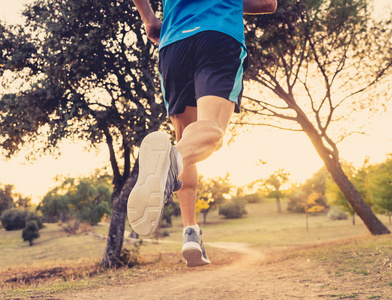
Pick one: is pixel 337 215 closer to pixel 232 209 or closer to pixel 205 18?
pixel 232 209

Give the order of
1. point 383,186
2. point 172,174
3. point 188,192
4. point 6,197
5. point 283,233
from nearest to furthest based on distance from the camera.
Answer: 1. point 172,174
2. point 188,192
3. point 383,186
4. point 283,233
5. point 6,197

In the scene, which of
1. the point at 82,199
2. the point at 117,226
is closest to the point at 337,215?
the point at 82,199

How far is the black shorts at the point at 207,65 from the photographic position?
2195mm

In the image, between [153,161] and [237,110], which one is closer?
[153,161]

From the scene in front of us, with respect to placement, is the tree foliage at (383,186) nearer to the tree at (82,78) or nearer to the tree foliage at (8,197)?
the tree at (82,78)

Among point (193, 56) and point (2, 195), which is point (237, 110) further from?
point (2, 195)

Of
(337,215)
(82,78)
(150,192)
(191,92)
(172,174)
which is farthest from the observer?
(337,215)

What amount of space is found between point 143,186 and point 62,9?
8.78 meters

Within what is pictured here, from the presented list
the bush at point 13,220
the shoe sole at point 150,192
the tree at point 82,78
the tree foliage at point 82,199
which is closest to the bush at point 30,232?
the tree foliage at point 82,199

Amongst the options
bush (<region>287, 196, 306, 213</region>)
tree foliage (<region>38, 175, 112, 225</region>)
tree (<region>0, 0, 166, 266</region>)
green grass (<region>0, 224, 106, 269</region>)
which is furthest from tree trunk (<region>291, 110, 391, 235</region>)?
bush (<region>287, 196, 306, 213</region>)

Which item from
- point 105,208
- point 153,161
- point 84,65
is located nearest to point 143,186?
point 153,161

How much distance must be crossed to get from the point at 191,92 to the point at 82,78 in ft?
26.6

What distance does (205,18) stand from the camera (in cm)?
231

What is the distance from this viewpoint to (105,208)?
3834cm
